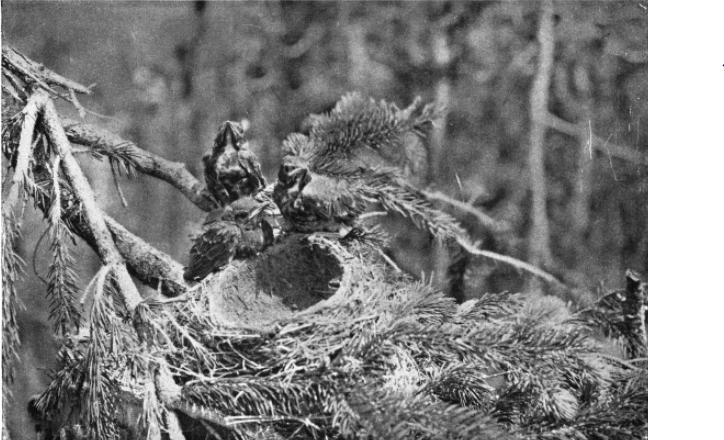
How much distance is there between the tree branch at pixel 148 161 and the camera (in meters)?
1.25

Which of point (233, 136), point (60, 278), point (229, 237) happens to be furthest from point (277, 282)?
point (60, 278)

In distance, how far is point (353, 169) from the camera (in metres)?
1.22

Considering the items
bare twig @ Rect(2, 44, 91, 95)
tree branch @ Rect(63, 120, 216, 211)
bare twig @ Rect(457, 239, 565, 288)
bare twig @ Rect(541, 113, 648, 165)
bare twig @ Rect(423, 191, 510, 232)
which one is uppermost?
bare twig @ Rect(2, 44, 91, 95)

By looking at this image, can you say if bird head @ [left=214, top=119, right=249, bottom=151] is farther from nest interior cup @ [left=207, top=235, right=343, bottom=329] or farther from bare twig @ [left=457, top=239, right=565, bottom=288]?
bare twig @ [left=457, top=239, right=565, bottom=288]

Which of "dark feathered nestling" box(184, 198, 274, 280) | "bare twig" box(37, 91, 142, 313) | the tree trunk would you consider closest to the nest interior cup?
"dark feathered nestling" box(184, 198, 274, 280)

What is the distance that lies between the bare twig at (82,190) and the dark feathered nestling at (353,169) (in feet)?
0.83

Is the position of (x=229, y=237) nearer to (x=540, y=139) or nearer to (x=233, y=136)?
(x=233, y=136)

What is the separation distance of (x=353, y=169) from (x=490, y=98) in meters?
0.22

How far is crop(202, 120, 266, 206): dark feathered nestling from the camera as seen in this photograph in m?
1.24

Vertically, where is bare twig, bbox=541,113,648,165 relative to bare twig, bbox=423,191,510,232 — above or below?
above

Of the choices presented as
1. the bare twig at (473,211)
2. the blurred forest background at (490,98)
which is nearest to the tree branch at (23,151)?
the blurred forest background at (490,98)

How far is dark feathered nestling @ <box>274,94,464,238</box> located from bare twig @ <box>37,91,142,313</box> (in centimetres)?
25

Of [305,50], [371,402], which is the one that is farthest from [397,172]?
[371,402]
